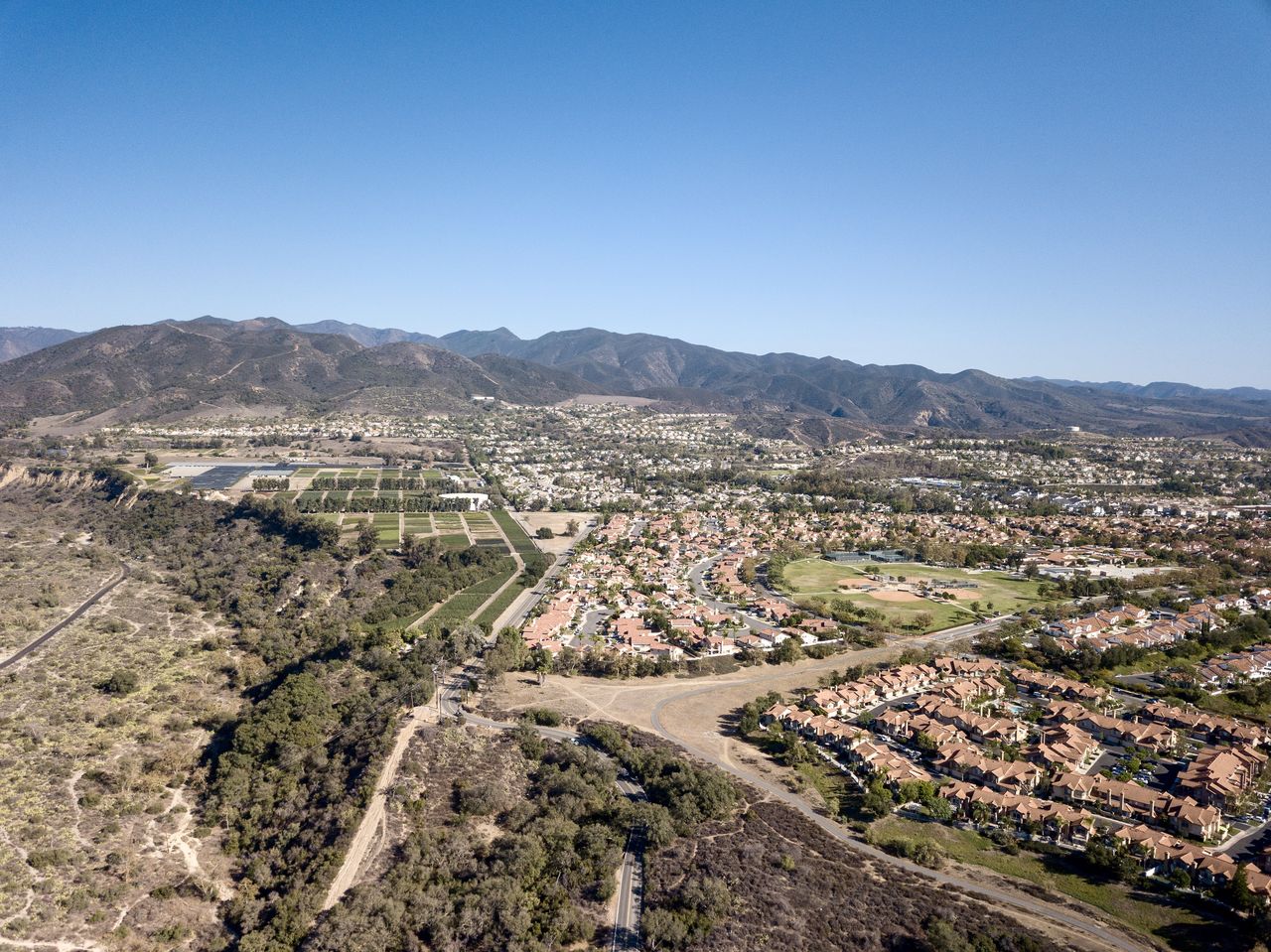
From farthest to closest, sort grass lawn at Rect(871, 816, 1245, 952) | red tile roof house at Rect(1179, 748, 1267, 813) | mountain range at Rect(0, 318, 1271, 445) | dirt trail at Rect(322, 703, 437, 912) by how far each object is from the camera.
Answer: mountain range at Rect(0, 318, 1271, 445) → red tile roof house at Rect(1179, 748, 1267, 813) → dirt trail at Rect(322, 703, 437, 912) → grass lawn at Rect(871, 816, 1245, 952)

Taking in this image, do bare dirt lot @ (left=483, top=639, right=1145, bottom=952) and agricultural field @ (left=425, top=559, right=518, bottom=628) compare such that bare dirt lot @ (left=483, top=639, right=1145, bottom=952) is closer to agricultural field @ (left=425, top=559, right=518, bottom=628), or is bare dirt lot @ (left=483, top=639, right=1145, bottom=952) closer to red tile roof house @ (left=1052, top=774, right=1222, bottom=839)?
red tile roof house @ (left=1052, top=774, right=1222, bottom=839)

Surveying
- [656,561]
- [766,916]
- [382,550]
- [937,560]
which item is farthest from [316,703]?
[937,560]

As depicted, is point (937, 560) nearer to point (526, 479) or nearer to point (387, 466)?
point (526, 479)

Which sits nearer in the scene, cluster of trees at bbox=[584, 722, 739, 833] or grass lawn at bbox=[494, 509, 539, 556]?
cluster of trees at bbox=[584, 722, 739, 833]

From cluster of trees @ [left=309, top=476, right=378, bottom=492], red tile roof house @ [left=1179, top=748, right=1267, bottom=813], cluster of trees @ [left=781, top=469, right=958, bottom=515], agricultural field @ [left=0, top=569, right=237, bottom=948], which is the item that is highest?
cluster of trees @ [left=781, top=469, right=958, bottom=515]

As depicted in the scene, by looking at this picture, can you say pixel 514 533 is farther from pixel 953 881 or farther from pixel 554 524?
pixel 953 881

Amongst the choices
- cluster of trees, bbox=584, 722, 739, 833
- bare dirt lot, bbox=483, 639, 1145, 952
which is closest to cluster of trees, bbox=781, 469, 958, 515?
bare dirt lot, bbox=483, 639, 1145, 952

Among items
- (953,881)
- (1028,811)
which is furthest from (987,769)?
(953,881)
